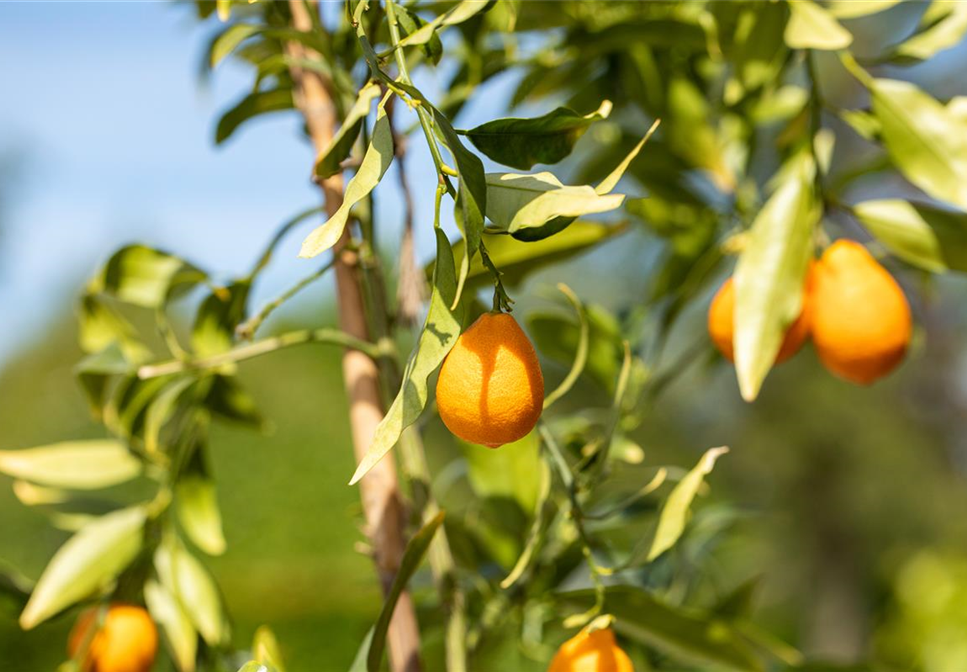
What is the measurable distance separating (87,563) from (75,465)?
8cm

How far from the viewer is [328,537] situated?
388 centimetres

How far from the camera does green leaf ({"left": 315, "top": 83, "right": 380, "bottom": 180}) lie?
29cm

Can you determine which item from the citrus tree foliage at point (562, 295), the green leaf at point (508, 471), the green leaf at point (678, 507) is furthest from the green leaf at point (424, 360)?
the green leaf at point (508, 471)

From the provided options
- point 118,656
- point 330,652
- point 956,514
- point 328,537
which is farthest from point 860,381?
point 956,514

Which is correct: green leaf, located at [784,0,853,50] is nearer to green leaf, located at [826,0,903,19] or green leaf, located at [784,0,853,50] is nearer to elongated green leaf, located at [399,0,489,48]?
green leaf, located at [826,0,903,19]

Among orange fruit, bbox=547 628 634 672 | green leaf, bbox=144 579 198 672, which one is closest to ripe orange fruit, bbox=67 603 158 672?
green leaf, bbox=144 579 198 672

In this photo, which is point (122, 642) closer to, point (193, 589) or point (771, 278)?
point (193, 589)

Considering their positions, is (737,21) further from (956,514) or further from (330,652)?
(956,514)

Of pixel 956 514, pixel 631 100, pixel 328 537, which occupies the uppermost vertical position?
pixel 631 100

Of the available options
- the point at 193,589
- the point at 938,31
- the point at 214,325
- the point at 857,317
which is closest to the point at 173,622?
the point at 193,589

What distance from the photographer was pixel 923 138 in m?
0.42

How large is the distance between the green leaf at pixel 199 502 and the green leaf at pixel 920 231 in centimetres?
39

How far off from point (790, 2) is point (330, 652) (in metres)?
2.48

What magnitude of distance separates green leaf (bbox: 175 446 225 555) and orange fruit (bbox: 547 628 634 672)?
0.81 ft
